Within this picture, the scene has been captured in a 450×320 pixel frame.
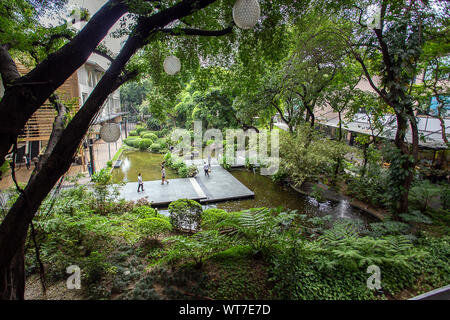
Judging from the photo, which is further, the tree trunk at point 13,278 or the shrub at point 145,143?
the shrub at point 145,143

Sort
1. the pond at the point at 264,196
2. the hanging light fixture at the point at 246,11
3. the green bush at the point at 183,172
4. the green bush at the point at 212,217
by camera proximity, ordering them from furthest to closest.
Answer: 1. the green bush at the point at 183,172
2. the pond at the point at 264,196
3. the green bush at the point at 212,217
4. the hanging light fixture at the point at 246,11

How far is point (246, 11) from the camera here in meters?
3.26

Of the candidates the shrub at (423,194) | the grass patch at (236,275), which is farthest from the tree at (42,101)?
the shrub at (423,194)

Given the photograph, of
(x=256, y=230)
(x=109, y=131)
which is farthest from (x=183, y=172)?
(x=256, y=230)

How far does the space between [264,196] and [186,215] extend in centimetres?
594

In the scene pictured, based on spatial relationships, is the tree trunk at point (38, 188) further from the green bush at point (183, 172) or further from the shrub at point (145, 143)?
the shrub at point (145, 143)

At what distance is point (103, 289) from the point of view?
10.9 feet

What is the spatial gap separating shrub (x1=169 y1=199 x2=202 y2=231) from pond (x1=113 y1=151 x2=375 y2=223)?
11.5 feet

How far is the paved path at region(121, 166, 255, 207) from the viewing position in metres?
10.8

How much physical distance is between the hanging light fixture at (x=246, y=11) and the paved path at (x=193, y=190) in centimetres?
801

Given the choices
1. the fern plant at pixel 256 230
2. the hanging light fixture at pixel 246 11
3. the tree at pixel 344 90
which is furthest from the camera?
the tree at pixel 344 90

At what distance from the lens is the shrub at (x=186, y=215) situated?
6285mm

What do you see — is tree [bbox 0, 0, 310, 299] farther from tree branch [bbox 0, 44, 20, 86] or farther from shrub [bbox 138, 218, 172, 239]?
shrub [bbox 138, 218, 172, 239]

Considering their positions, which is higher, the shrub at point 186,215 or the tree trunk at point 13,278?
the tree trunk at point 13,278
